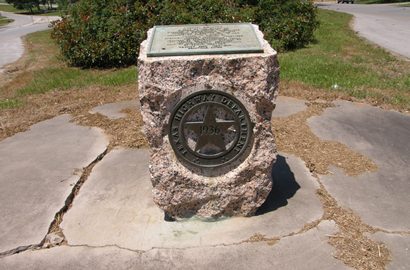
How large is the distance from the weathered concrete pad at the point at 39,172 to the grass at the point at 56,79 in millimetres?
1919

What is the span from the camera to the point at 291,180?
434 cm

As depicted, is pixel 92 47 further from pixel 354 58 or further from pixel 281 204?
pixel 281 204

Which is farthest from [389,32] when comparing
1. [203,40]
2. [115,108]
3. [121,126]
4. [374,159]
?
[203,40]

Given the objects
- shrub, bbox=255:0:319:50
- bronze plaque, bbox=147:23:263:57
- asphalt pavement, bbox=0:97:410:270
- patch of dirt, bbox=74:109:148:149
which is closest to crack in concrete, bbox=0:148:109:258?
asphalt pavement, bbox=0:97:410:270

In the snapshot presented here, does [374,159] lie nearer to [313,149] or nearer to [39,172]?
[313,149]

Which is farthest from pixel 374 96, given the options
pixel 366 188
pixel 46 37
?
pixel 46 37

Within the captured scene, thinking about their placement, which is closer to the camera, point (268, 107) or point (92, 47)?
point (268, 107)

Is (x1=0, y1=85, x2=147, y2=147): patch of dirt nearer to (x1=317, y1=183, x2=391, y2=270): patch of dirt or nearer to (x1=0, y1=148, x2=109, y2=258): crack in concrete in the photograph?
(x1=0, y1=148, x2=109, y2=258): crack in concrete

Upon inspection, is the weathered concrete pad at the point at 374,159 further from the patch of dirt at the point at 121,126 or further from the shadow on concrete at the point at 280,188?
the patch of dirt at the point at 121,126

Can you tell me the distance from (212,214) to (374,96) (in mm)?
4104

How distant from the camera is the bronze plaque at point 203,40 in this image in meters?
3.48

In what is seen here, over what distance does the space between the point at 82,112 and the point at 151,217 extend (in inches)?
124

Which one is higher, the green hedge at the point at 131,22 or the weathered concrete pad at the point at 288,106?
the green hedge at the point at 131,22

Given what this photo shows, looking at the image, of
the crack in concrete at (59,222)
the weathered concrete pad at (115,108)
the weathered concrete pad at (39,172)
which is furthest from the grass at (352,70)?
the crack in concrete at (59,222)
